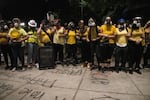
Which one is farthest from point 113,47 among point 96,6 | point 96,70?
point 96,6

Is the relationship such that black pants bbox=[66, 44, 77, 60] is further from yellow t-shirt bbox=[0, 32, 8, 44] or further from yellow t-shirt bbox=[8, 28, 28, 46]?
yellow t-shirt bbox=[0, 32, 8, 44]

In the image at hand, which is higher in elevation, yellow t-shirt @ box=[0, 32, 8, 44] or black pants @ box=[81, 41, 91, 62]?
yellow t-shirt @ box=[0, 32, 8, 44]

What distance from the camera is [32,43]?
9820 millimetres

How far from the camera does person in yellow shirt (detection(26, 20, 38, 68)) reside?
9.75 meters

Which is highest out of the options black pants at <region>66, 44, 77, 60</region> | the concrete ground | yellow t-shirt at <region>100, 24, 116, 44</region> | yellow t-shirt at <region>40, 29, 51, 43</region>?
yellow t-shirt at <region>100, 24, 116, 44</region>

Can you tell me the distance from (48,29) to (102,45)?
2.82 metres

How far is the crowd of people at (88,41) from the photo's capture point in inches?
348

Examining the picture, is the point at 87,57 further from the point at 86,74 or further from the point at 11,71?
the point at 11,71

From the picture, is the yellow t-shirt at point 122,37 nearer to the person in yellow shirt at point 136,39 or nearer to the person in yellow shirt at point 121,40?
the person in yellow shirt at point 121,40

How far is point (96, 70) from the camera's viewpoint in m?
9.41

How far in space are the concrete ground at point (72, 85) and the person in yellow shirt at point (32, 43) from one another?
0.58m

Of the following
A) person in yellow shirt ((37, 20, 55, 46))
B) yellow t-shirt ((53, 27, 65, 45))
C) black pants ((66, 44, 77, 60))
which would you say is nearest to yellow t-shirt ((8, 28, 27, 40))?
person in yellow shirt ((37, 20, 55, 46))

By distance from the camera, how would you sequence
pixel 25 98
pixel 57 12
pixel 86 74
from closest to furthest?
pixel 25 98 → pixel 86 74 → pixel 57 12

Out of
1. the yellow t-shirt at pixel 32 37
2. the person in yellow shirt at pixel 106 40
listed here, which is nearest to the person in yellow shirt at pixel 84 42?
the person in yellow shirt at pixel 106 40
